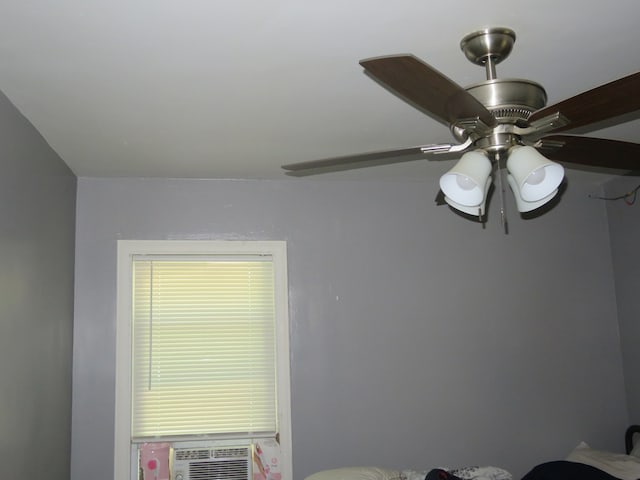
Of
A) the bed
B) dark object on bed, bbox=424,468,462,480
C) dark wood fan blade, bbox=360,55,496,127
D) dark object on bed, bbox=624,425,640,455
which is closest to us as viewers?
dark wood fan blade, bbox=360,55,496,127

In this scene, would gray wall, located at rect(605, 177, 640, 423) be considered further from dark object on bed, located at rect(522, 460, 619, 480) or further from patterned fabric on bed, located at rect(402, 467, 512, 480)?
patterned fabric on bed, located at rect(402, 467, 512, 480)

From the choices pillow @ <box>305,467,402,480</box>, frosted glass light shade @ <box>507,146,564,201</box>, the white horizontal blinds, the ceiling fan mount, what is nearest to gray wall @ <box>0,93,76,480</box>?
the white horizontal blinds

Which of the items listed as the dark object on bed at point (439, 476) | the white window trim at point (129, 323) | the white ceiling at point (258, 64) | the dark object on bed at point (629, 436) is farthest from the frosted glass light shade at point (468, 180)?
the dark object on bed at point (629, 436)

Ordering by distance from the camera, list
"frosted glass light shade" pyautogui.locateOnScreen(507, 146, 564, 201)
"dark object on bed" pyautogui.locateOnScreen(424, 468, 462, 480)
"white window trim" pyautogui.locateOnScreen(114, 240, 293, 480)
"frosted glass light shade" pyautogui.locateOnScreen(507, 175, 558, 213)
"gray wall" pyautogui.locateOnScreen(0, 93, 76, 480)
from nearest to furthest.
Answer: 1. "frosted glass light shade" pyautogui.locateOnScreen(507, 146, 564, 201)
2. "frosted glass light shade" pyautogui.locateOnScreen(507, 175, 558, 213)
3. "gray wall" pyautogui.locateOnScreen(0, 93, 76, 480)
4. "dark object on bed" pyautogui.locateOnScreen(424, 468, 462, 480)
5. "white window trim" pyautogui.locateOnScreen(114, 240, 293, 480)

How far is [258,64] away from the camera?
7.72 feet

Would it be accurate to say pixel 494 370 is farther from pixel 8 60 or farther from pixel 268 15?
pixel 8 60

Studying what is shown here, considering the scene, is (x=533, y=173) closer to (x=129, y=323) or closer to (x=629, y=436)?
(x=129, y=323)

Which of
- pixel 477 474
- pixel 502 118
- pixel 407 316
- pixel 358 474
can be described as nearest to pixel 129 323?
pixel 358 474

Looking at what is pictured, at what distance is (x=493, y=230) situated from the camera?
4.12 m

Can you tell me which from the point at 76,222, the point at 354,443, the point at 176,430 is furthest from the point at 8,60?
the point at 354,443

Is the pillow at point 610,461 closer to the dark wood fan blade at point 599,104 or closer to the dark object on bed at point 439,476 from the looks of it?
the dark object on bed at point 439,476

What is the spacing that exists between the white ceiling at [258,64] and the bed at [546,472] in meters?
1.68

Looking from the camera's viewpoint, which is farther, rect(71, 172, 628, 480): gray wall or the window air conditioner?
rect(71, 172, 628, 480): gray wall

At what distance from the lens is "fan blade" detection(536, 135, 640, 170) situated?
6.73 feet
